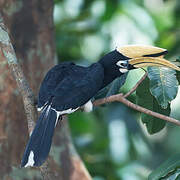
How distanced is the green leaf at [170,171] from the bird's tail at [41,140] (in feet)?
1.91

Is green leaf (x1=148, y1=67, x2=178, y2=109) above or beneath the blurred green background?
above

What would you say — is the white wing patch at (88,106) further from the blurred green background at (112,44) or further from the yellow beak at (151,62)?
the blurred green background at (112,44)

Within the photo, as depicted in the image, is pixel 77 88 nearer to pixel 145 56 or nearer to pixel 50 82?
pixel 50 82

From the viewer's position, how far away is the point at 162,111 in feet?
9.20

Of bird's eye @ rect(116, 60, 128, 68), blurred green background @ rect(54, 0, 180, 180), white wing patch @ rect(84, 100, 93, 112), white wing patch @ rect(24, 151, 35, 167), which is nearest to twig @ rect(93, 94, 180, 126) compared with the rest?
white wing patch @ rect(84, 100, 93, 112)

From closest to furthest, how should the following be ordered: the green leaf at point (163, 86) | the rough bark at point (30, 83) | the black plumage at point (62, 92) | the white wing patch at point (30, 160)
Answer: the white wing patch at point (30, 160)
the black plumage at point (62, 92)
the green leaf at point (163, 86)
the rough bark at point (30, 83)

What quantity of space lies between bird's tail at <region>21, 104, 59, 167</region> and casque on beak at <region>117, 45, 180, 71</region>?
616 mm

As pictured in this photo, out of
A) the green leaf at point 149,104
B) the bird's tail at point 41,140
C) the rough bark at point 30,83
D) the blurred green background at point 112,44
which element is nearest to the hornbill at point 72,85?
the bird's tail at point 41,140

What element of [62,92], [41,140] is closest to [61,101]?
[62,92]

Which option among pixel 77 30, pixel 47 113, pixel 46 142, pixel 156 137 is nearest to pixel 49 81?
→ pixel 47 113

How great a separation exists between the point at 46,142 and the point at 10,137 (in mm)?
797

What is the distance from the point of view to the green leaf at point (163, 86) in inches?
101

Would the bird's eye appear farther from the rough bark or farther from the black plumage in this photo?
the rough bark

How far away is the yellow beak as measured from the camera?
105 inches
